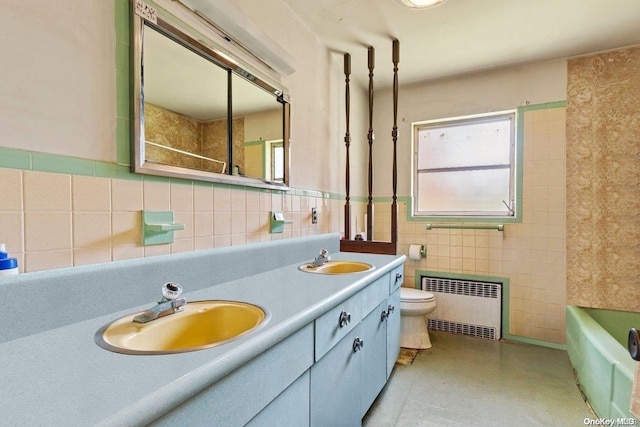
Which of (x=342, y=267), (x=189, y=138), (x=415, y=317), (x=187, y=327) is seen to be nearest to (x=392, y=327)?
(x=342, y=267)

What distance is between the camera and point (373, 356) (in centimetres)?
154

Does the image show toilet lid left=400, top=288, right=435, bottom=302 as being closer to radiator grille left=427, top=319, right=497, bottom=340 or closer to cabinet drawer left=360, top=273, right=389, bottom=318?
radiator grille left=427, top=319, right=497, bottom=340

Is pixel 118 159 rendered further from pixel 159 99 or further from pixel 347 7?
pixel 347 7

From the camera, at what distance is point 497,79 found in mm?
2551

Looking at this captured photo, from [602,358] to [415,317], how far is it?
3.62 ft

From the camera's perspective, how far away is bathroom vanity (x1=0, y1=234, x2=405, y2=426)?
48 cm

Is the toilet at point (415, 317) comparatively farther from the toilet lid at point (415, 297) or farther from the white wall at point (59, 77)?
the white wall at point (59, 77)

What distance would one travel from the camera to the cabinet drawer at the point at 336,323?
96 cm

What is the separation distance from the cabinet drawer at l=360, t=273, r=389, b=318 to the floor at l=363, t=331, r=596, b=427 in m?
0.63

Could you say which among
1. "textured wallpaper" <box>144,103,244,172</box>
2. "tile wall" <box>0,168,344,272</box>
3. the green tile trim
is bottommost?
"tile wall" <box>0,168,344,272</box>

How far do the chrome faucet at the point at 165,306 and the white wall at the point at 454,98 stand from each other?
2.45m

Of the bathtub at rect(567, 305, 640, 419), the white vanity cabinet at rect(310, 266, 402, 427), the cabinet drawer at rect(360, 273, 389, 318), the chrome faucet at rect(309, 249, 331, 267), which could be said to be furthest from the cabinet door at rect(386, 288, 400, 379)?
the bathtub at rect(567, 305, 640, 419)

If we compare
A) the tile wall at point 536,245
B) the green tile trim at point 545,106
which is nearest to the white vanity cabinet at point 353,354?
the tile wall at point 536,245

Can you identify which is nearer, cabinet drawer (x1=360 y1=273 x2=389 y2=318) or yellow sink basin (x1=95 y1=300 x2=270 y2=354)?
yellow sink basin (x1=95 y1=300 x2=270 y2=354)
